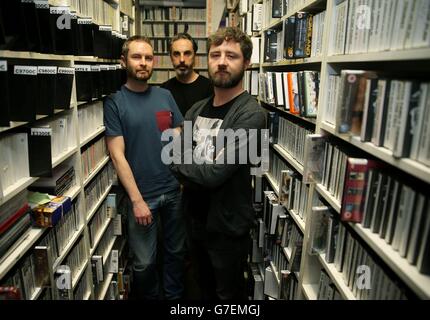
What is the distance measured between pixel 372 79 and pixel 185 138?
Answer: 1.15m

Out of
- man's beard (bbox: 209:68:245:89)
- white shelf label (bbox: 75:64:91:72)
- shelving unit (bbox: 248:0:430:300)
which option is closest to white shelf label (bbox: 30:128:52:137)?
white shelf label (bbox: 75:64:91:72)

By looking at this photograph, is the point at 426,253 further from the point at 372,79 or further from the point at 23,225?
the point at 23,225

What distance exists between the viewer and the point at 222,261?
1814 millimetres

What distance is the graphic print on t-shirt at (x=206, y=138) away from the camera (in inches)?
68.1

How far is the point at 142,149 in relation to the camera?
2.08 metres

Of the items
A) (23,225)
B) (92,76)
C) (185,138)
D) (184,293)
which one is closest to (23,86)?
(23,225)

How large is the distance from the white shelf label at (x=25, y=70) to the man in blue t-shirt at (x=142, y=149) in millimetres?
845

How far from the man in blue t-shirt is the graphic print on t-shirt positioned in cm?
39

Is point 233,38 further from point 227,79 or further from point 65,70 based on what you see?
point 65,70

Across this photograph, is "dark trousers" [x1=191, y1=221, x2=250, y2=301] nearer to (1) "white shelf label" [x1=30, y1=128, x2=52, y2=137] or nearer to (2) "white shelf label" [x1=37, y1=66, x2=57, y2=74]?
(1) "white shelf label" [x1=30, y1=128, x2=52, y2=137]

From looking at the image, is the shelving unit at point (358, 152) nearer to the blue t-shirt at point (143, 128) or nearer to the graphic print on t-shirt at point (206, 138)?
the graphic print on t-shirt at point (206, 138)

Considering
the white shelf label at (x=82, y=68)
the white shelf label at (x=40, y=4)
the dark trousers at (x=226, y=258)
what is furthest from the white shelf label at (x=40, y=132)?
the dark trousers at (x=226, y=258)

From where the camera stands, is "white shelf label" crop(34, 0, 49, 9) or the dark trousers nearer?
"white shelf label" crop(34, 0, 49, 9)

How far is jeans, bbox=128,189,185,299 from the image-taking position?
216 centimetres
